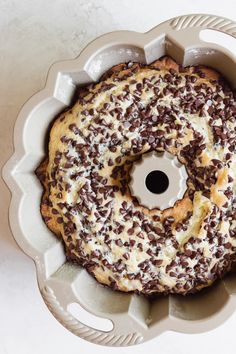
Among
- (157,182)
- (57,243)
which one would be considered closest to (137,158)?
(157,182)

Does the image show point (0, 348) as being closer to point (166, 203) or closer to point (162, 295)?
point (162, 295)

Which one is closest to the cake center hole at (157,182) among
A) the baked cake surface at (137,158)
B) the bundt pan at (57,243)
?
the baked cake surface at (137,158)

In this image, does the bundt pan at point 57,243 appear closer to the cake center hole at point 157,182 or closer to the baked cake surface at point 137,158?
the baked cake surface at point 137,158

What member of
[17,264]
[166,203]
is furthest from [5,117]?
[166,203]

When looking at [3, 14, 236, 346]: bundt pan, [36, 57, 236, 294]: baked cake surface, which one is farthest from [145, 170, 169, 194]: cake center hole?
[3, 14, 236, 346]: bundt pan
